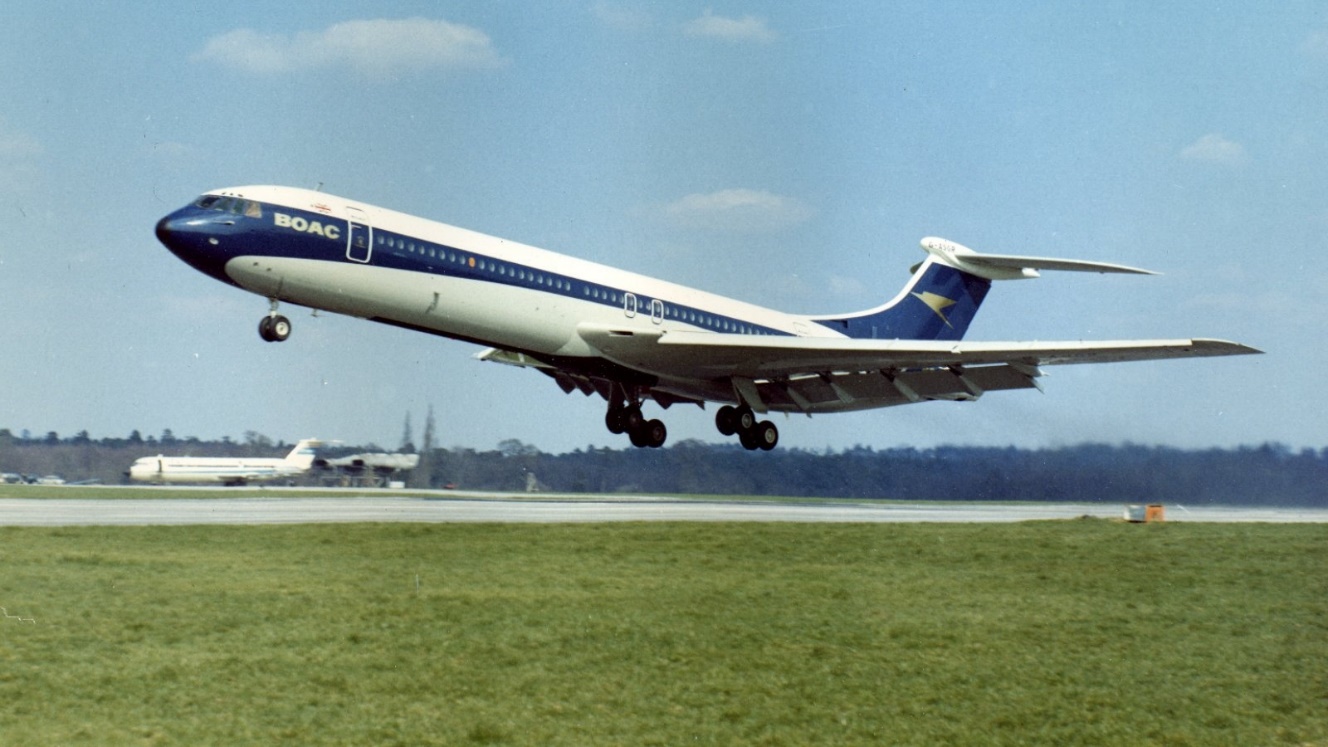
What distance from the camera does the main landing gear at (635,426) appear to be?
3156cm

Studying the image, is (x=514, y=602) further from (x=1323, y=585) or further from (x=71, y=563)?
(x=1323, y=585)

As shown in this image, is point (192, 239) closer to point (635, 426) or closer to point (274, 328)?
point (274, 328)

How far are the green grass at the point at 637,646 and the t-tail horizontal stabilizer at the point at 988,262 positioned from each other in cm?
1209

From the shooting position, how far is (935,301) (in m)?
37.9

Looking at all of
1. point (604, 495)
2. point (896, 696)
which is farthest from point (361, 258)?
point (604, 495)

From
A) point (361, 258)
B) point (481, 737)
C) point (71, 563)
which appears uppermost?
point (361, 258)

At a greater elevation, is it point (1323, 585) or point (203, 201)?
point (203, 201)

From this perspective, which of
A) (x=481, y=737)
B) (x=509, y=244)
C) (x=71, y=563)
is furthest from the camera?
(x=509, y=244)

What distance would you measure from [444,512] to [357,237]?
1194cm

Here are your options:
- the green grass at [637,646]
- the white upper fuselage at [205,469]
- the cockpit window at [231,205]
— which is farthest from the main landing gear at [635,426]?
the white upper fuselage at [205,469]

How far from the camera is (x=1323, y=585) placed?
72.0 feet

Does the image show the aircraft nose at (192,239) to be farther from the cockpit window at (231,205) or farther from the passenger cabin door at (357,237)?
the passenger cabin door at (357,237)

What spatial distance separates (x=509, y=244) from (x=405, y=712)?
1451 centimetres

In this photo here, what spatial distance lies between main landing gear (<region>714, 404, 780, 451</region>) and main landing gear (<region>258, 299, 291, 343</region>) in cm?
1350
